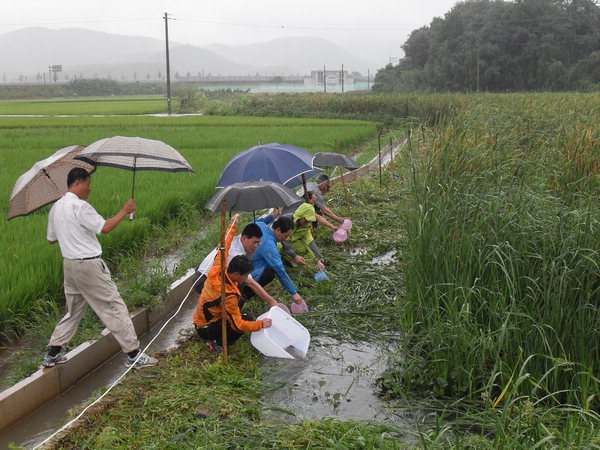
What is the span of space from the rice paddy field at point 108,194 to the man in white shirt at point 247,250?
1.37 m

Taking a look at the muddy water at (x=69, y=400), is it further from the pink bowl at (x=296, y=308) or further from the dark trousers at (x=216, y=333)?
the pink bowl at (x=296, y=308)

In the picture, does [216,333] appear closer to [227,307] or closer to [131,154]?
[227,307]

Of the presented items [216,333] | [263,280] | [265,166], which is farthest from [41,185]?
[265,166]

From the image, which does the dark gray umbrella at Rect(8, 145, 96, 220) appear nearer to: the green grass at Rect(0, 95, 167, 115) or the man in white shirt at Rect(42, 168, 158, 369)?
the man in white shirt at Rect(42, 168, 158, 369)

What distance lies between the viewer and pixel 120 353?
568cm

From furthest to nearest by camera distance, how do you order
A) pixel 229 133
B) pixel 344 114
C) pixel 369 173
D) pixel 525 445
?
pixel 344 114 < pixel 229 133 < pixel 369 173 < pixel 525 445

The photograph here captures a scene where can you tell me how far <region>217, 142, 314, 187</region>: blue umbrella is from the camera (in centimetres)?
709

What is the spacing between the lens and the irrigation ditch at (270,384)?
4.43 m

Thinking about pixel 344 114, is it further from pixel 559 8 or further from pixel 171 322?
pixel 171 322

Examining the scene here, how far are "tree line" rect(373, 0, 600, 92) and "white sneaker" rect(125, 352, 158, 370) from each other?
4837 centimetres

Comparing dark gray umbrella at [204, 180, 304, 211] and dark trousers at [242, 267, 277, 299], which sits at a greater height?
dark gray umbrella at [204, 180, 304, 211]

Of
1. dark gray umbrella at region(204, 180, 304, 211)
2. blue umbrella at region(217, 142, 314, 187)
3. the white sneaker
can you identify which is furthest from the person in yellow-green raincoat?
the white sneaker

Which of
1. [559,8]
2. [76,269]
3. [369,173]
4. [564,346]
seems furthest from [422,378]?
[559,8]

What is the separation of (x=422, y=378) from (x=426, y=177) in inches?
78.3
